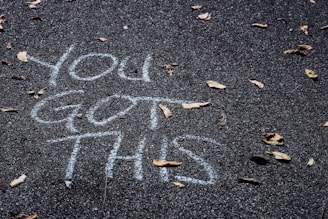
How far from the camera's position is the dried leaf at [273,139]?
11.9 ft

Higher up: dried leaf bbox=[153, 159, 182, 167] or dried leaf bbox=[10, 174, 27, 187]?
dried leaf bbox=[153, 159, 182, 167]

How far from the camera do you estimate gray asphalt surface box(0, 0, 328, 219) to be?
128 inches

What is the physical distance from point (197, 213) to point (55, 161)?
1.13 meters

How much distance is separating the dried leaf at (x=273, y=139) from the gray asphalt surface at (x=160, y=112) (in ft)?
0.16

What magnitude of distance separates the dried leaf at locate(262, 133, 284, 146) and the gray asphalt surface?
48mm

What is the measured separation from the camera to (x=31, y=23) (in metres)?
5.11

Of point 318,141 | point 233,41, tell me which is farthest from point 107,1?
point 318,141

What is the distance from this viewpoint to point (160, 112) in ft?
12.8

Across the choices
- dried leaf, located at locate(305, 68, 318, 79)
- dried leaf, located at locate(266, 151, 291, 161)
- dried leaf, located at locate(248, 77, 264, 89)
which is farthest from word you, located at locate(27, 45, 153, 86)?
dried leaf, located at locate(305, 68, 318, 79)

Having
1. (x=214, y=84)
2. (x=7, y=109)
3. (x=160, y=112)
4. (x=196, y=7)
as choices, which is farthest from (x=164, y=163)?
(x=196, y=7)

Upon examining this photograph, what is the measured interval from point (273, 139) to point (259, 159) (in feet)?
0.82

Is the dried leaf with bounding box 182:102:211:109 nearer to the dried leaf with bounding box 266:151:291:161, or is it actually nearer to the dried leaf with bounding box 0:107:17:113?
the dried leaf with bounding box 266:151:291:161

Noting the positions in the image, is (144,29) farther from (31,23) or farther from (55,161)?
(55,161)

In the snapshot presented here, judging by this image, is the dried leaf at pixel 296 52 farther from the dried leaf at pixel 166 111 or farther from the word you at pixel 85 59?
the dried leaf at pixel 166 111
